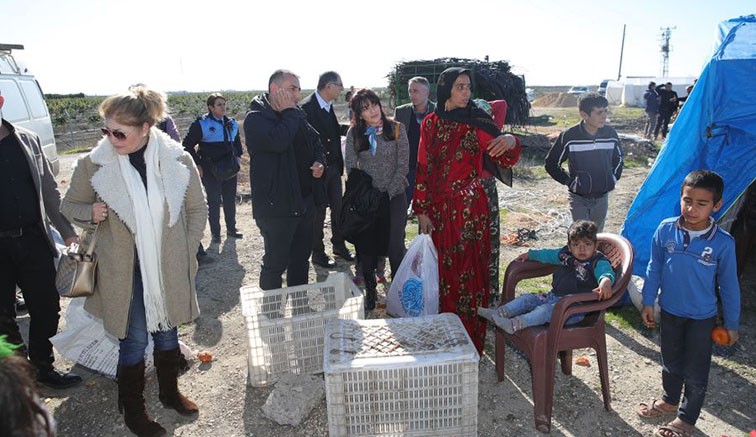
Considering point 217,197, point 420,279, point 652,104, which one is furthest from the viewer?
point 652,104

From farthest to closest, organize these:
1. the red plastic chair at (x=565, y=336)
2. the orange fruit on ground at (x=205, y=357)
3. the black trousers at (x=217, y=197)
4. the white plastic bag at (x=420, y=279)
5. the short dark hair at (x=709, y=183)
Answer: the black trousers at (x=217, y=197) < the orange fruit on ground at (x=205, y=357) < the white plastic bag at (x=420, y=279) < the red plastic chair at (x=565, y=336) < the short dark hair at (x=709, y=183)

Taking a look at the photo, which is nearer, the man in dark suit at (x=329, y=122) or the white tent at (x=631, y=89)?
the man in dark suit at (x=329, y=122)

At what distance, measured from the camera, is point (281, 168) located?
339cm

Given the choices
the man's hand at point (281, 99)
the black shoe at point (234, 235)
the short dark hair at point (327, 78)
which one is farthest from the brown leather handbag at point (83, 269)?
the black shoe at point (234, 235)

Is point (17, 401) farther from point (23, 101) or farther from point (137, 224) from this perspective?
point (23, 101)

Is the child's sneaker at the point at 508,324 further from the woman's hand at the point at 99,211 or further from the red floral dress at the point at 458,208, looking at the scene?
the woman's hand at the point at 99,211

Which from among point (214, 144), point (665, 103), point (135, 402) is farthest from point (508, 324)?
point (665, 103)

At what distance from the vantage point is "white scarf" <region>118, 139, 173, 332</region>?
8.11 feet

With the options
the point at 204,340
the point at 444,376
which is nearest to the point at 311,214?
the point at 204,340

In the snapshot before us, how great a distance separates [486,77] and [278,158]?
44.9 ft

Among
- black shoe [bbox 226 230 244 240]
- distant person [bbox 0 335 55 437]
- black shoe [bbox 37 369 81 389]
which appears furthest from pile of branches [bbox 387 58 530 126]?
distant person [bbox 0 335 55 437]

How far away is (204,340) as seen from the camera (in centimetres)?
395

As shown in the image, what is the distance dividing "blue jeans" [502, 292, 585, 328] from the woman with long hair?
136 cm

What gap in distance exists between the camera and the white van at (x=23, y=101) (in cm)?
668
